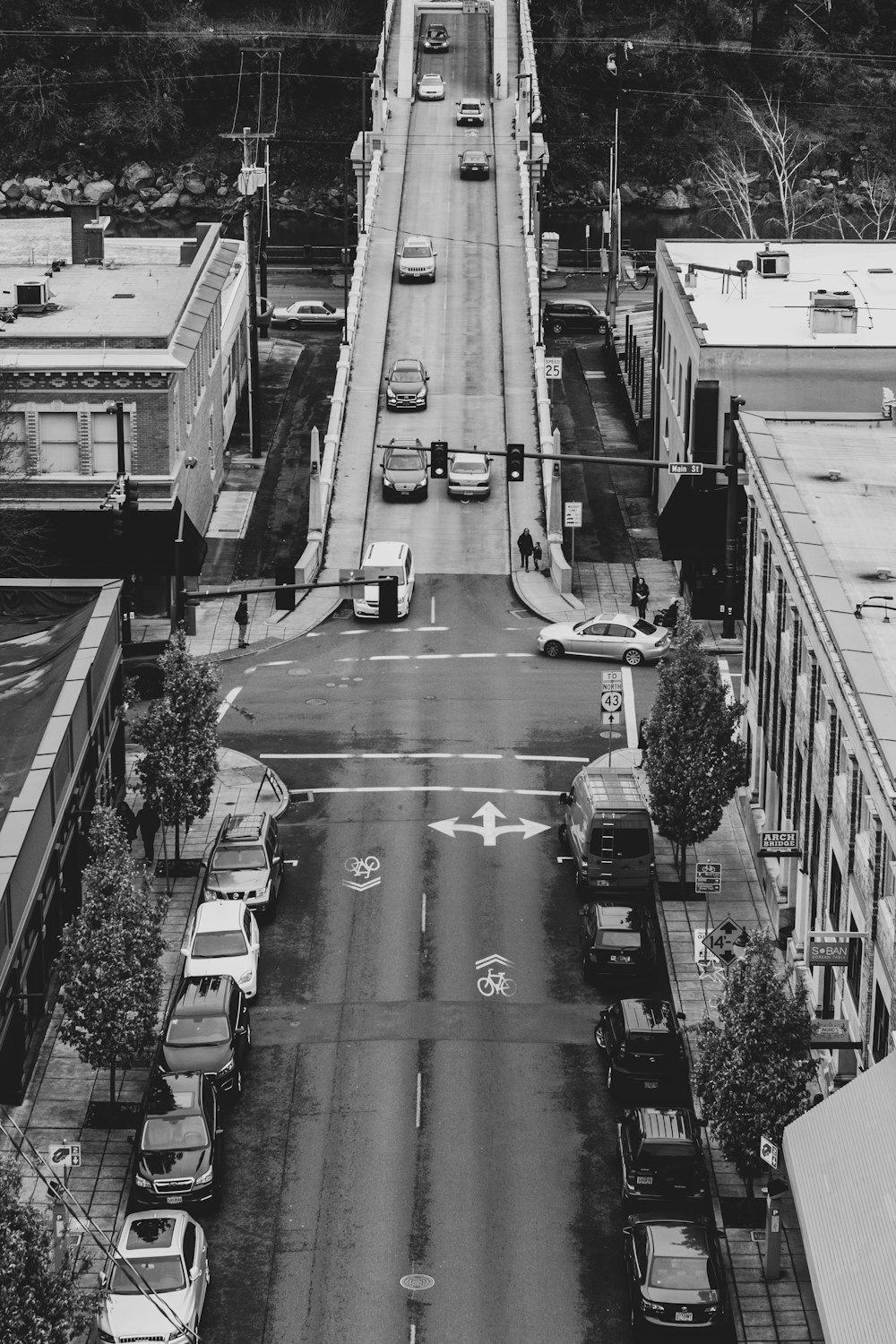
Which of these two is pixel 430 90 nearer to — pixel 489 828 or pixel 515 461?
pixel 515 461

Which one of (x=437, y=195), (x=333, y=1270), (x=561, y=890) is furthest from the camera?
(x=437, y=195)

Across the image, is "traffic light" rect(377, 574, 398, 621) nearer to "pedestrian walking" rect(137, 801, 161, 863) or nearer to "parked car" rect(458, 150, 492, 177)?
"pedestrian walking" rect(137, 801, 161, 863)

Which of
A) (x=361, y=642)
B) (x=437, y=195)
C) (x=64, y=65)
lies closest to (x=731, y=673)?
(x=361, y=642)

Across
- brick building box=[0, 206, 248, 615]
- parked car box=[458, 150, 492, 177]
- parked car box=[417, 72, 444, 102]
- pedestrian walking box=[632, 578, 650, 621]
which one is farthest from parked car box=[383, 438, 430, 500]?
parked car box=[417, 72, 444, 102]

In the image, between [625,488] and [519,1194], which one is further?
[625,488]

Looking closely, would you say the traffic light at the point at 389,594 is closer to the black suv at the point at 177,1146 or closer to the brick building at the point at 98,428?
the brick building at the point at 98,428

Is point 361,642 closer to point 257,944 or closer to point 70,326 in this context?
point 70,326

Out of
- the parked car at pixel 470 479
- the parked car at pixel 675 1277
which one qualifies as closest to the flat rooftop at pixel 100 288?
the parked car at pixel 470 479
